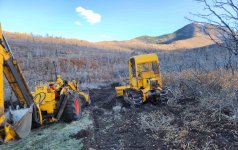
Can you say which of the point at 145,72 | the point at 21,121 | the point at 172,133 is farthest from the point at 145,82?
the point at 21,121

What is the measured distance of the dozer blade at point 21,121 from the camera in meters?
6.50

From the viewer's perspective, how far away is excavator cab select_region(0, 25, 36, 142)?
616 centimetres

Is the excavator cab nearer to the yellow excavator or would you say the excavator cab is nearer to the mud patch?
the yellow excavator

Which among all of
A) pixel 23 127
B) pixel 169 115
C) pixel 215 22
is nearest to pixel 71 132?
pixel 23 127

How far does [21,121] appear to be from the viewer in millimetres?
6770

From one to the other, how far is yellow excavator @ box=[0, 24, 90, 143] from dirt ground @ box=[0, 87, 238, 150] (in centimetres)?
44

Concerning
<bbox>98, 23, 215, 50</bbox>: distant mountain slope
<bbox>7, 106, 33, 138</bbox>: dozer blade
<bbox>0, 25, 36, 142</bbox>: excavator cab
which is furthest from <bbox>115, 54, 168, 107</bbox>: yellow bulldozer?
<bbox>98, 23, 215, 50</bbox>: distant mountain slope

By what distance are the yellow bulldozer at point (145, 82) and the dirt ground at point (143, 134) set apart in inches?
92.1

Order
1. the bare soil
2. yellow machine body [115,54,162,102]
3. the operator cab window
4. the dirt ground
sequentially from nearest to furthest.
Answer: the bare soil
the dirt ground
yellow machine body [115,54,162,102]
the operator cab window

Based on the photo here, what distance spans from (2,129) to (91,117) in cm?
554

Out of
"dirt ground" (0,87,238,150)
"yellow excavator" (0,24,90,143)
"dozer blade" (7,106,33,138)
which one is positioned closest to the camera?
"yellow excavator" (0,24,90,143)

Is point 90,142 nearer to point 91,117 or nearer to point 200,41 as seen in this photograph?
point 91,117

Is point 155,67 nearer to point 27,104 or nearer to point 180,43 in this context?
point 27,104

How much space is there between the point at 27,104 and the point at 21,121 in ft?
5.93
